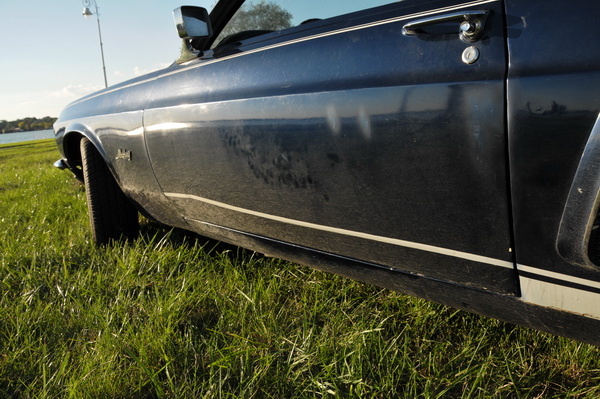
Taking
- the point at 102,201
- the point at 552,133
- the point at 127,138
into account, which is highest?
the point at 127,138

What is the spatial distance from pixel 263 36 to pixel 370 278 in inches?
38.2

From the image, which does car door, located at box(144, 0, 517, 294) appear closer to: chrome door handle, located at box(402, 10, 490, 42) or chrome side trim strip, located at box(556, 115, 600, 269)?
chrome door handle, located at box(402, 10, 490, 42)

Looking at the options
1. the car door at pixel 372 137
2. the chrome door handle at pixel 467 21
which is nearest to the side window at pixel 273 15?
the car door at pixel 372 137

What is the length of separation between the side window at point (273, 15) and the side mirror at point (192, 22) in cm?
11

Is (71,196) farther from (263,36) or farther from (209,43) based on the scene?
(263,36)

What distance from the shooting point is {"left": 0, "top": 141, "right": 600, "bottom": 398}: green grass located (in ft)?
4.74

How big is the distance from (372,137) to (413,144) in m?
0.13

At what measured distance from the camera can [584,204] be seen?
0.95 meters

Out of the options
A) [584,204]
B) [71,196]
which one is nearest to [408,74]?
[584,204]

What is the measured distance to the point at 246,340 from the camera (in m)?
1.64

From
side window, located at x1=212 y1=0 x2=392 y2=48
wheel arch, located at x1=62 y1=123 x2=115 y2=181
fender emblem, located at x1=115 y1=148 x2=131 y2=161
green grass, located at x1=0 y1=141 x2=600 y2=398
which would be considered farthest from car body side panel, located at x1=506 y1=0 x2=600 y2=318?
wheel arch, located at x1=62 y1=123 x2=115 y2=181

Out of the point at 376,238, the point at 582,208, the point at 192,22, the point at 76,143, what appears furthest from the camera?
the point at 76,143

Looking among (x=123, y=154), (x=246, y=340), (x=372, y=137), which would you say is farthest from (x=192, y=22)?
(x=246, y=340)

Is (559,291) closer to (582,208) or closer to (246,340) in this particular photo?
(582,208)
